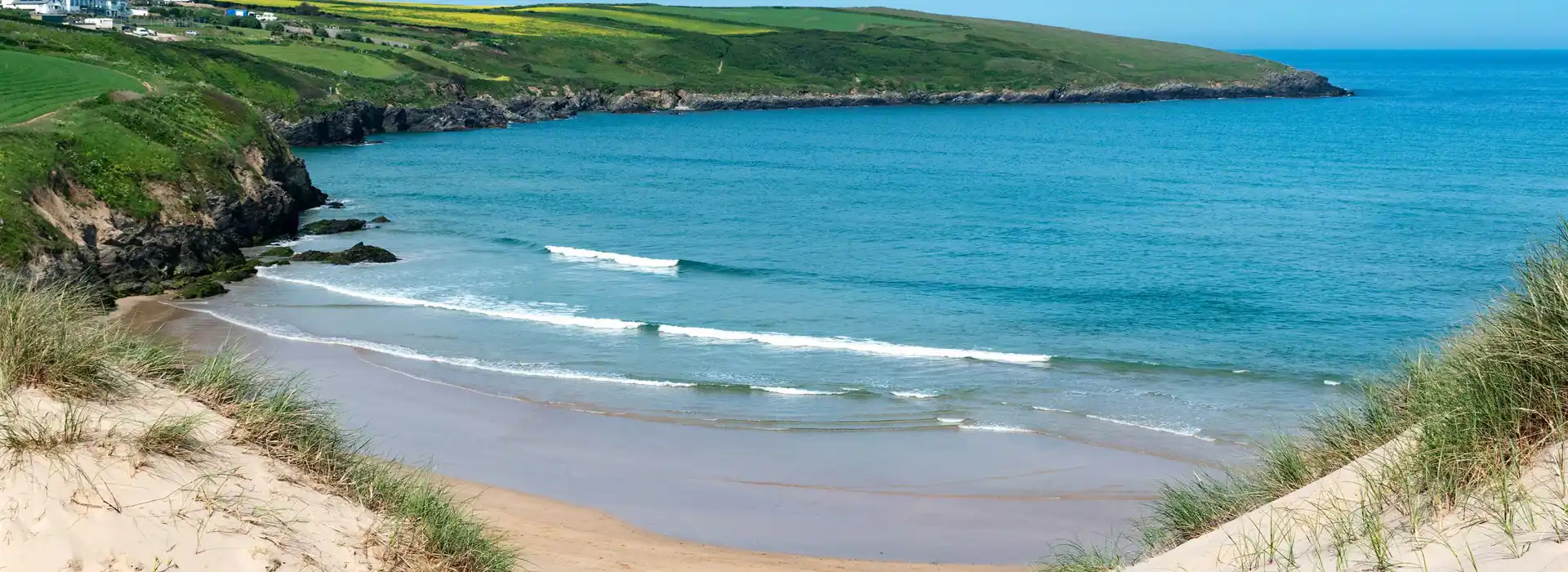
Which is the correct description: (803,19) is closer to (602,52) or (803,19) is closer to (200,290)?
(602,52)

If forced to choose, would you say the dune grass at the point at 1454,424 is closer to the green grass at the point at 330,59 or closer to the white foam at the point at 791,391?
the white foam at the point at 791,391

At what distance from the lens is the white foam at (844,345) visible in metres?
27.4

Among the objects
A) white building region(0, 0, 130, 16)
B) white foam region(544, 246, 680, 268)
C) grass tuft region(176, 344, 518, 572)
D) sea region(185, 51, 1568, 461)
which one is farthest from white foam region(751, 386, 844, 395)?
white building region(0, 0, 130, 16)

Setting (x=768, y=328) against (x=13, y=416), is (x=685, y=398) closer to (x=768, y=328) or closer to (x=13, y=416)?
(x=768, y=328)

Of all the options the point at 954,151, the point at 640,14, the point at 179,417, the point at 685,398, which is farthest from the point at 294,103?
the point at 640,14

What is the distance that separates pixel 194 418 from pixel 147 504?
43.0 inches

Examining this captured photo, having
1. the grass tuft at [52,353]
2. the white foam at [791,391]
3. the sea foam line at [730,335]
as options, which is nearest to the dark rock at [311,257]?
the sea foam line at [730,335]

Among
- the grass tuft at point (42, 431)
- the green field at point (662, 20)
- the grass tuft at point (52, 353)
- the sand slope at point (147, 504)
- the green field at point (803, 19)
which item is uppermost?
the green field at point (803, 19)

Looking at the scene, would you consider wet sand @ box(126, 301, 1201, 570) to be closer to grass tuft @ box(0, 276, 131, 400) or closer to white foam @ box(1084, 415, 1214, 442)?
white foam @ box(1084, 415, 1214, 442)

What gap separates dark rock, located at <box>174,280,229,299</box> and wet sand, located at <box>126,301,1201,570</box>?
10.2m

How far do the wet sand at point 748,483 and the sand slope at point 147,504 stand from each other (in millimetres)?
6049

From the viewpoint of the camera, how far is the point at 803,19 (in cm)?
19012

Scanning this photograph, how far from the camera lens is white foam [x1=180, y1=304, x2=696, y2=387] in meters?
25.5

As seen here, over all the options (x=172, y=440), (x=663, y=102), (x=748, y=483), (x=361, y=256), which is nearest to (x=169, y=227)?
(x=361, y=256)
